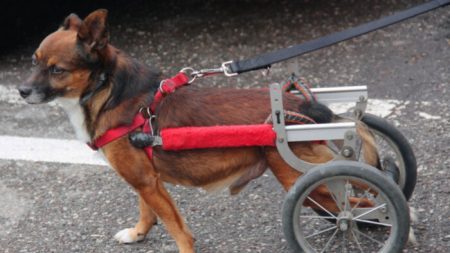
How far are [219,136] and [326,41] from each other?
0.64 m

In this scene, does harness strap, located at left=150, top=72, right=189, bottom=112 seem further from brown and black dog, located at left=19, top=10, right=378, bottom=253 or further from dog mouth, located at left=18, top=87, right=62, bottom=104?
dog mouth, located at left=18, top=87, right=62, bottom=104

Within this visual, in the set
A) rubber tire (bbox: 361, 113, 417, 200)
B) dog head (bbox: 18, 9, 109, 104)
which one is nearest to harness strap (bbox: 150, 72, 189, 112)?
dog head (bbox: 18, 9, 109, 104)

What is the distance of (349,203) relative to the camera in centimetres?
364

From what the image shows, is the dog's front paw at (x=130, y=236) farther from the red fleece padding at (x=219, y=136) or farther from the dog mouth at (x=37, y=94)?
the dog mouth at (x=37, y=94)

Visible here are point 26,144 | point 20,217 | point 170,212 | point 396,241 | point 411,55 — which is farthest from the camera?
point 411,55

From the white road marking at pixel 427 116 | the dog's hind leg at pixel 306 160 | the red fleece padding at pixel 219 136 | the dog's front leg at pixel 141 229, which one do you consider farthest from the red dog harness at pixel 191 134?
the white road marking at pixel 427 116

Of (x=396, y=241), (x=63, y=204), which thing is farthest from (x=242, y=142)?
(x=63, y=204)

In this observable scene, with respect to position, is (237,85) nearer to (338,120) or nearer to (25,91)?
(338,120)

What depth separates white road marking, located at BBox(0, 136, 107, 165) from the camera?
5.05 m

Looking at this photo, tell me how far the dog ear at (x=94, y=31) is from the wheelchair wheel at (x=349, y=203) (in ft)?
3.41

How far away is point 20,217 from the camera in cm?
449

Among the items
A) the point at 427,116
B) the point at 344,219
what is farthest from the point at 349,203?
the point at 427,116

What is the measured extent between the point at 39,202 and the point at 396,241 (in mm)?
2078

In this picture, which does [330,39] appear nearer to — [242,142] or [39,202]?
[242,142]
